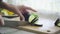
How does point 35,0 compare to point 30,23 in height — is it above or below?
above

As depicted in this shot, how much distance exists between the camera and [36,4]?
4.28ft

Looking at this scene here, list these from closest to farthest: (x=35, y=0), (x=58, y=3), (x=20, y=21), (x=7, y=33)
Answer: (x=7, y=33) → (x=20, y=21) → (x=58, y=3) → (x=35, y=0)

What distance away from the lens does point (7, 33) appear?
79 cm

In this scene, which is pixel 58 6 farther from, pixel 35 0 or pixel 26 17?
pixel 26 17

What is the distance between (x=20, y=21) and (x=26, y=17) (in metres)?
0.11

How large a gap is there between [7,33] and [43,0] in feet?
1.85

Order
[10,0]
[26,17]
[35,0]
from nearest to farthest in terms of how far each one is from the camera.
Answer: [26,17] → [35,0] → [10,0]

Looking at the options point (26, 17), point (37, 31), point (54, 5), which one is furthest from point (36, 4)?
point (37, 31)

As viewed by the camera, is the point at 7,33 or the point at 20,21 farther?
the point at 20,21

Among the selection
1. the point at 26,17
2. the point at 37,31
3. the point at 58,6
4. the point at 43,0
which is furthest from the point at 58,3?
the point at 37,31

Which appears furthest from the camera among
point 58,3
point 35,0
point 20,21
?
point 35,0

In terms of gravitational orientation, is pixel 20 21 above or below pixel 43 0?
below

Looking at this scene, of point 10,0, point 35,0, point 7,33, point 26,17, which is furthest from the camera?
point 10,0

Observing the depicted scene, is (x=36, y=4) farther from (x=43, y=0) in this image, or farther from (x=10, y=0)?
(x=10, y=0)
